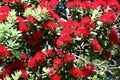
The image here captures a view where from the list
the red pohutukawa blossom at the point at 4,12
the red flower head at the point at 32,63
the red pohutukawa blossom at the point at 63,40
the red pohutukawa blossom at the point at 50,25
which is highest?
the red pohutukawa blossom at the point at 4,12

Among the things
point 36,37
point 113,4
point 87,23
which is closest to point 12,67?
point 36,37

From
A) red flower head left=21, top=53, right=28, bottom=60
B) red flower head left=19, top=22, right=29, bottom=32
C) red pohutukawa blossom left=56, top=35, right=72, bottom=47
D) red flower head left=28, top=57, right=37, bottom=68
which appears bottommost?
red flower head left=28, top=57, right=37, bottom=68

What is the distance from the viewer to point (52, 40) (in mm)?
7559

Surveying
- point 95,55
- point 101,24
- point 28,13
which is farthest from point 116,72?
point 28,13

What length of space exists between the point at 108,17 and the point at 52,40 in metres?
1.09

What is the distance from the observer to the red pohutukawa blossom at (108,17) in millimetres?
7469

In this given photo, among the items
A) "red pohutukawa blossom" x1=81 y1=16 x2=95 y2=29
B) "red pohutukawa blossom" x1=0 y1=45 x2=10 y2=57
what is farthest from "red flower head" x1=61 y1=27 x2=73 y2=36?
"red pohutukawa blossom" x1=0 y1=45 x2=10 y2=57

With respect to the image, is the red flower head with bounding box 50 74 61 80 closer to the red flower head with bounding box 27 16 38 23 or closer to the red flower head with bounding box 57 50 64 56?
the red flower head with bounding box 57 50 64 56

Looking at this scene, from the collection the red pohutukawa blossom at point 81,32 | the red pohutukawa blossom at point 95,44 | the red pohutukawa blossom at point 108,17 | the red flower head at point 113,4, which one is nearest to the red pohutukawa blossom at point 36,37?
the red pohutukawa blossom at point 81,32

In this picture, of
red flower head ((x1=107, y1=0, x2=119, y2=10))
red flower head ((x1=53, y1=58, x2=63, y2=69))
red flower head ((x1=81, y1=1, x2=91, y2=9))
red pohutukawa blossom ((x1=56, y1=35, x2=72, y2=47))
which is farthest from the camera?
red flower head ((x1=107, y1=0, x2=119, y2=10))

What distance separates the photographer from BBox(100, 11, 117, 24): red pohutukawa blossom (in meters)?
7.47

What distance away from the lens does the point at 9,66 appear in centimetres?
732

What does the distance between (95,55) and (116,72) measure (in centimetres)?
244

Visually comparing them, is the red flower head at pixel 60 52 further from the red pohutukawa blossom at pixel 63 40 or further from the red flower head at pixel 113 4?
the red flower head at pixel 113 4
